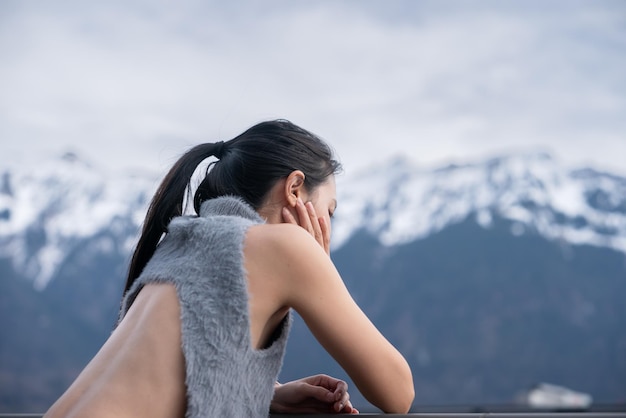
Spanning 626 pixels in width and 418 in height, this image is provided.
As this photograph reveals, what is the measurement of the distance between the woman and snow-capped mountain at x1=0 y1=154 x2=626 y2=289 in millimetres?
77834

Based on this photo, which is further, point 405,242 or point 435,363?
point 405,242

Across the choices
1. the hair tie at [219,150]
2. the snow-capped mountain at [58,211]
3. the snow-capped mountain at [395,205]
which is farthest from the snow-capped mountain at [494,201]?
the hair tie at [219,150]

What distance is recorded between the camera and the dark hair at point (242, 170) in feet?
4.82

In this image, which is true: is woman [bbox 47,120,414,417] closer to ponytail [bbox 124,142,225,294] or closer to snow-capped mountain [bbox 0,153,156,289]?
ponytail [bbox 124,142,225,294]

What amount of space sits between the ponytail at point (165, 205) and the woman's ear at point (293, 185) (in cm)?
18

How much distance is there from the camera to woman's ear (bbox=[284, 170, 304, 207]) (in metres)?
1.47

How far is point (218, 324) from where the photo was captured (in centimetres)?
123

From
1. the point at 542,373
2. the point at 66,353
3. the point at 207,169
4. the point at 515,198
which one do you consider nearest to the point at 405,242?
the point at 515,198

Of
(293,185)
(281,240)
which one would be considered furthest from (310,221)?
(281,240)

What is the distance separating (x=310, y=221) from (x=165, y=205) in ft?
0.95

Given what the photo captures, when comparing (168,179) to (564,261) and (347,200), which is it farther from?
(347,200)

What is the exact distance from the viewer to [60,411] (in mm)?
1191

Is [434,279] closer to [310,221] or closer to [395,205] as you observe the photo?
[395,205]

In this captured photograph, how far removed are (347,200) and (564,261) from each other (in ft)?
96.3
